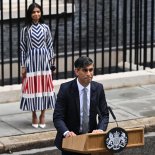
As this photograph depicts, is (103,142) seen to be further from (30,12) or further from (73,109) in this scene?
(30,12)

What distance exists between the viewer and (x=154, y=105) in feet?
38.9

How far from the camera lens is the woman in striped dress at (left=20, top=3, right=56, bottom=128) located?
10469 mm

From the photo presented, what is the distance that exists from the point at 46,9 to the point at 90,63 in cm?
635

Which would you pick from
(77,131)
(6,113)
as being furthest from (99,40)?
(77,131)

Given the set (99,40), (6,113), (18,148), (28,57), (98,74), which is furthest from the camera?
(99,40)

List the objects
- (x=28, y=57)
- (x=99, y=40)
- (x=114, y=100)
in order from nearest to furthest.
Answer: (x=28, y=57), (x=114, y=100), (x=99, y=40)

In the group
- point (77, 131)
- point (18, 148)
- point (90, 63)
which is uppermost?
point (90, 63)

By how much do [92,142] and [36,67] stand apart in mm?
4148

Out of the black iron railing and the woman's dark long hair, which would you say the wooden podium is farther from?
the black iron railing

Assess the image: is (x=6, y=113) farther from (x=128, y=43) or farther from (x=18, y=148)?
(x=128, y=43)

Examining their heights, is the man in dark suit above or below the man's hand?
above

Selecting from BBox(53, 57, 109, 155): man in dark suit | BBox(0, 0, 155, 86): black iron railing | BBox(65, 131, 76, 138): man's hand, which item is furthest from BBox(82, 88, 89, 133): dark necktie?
BBox(0, 0, 155, 86): black iron railing

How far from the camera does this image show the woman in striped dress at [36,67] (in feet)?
34.3

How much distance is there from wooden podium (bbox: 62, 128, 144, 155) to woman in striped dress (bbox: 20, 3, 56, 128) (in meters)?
3.71
